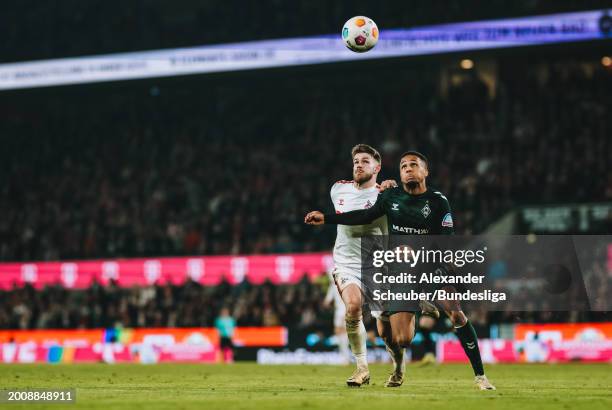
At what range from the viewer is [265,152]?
109ft

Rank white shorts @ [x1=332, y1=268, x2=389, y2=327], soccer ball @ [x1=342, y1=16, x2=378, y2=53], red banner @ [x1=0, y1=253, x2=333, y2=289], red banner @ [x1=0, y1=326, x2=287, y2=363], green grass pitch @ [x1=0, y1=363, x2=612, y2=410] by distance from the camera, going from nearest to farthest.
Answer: green grass pitch @ [x1=0, y1=363, x2=612, y2=410], white shorts @ [x1=332, y1=268, x2=389, y2=327], soccer ball @ [x1=342, y1=16, x2=378, y2=53], red banner @ [x1=0, y1=326, x2=287, y2=363], red banner @ [x1=0, y1=253, x2=333, y2=289]

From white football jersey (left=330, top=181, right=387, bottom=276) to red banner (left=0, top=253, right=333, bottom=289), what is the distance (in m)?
14.0

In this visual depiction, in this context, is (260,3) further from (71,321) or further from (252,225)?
(71,321)

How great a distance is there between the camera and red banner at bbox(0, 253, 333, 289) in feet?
88.0

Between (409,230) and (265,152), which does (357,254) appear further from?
(265,152)

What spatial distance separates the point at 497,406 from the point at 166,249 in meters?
21.0

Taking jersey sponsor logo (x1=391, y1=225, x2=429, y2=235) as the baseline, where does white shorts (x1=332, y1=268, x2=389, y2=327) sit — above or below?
below

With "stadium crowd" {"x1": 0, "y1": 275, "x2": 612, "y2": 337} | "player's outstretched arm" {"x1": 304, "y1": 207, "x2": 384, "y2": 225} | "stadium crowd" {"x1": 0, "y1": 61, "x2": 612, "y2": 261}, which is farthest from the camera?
"stadium crowd" {"x1": 0, "y1": 61, "x2": 612, "y2": 261}

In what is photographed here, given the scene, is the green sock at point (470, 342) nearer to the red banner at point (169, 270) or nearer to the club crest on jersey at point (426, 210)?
the club crest on jersey at point (426, 210)

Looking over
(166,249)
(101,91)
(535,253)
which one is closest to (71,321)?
(166,249)

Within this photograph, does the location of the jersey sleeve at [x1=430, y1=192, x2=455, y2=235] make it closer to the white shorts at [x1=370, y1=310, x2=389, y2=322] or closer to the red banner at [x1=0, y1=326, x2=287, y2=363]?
the white shorts at [x1=370, y1=310, x2=389, y2=322]

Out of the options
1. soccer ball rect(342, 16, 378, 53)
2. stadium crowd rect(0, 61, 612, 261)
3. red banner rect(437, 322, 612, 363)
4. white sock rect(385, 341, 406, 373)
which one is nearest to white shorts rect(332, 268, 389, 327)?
white sock rect(385, 341, 406, 373)

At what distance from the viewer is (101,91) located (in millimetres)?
32906

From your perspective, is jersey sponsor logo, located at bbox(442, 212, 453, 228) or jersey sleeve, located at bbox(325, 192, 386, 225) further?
jersey sleeve, located at bbox(325, 192, 386, 225)
